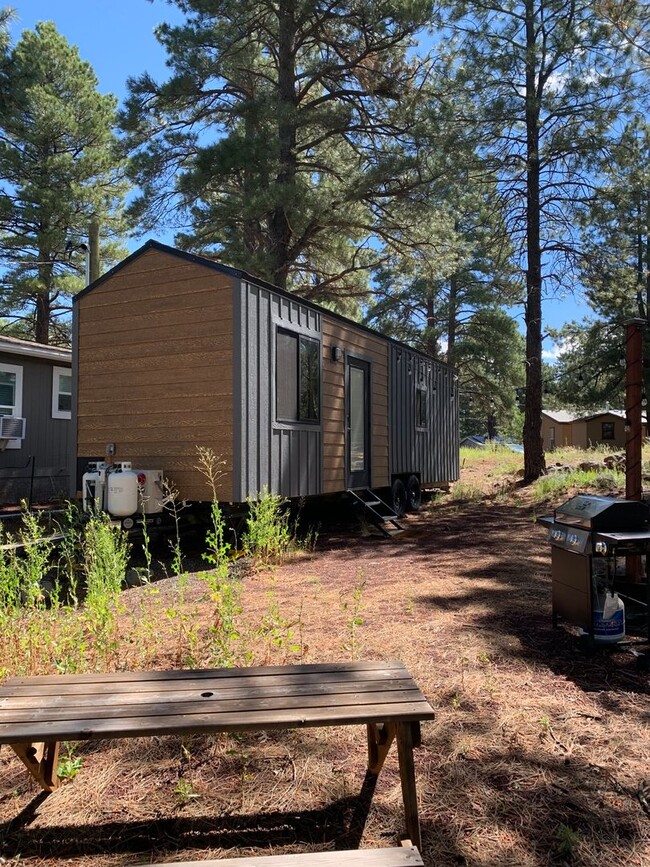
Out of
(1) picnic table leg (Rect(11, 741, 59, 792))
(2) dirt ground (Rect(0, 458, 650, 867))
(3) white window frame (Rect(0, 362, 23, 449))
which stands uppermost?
(3) white window frame (Rect(0, 362, 23, 449))

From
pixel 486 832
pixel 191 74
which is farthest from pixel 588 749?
pixel 191 74

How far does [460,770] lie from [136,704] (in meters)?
1.24

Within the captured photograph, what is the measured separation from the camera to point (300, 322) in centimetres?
762

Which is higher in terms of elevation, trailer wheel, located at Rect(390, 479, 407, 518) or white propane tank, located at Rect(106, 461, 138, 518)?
white propane tank, located at Rect(106, 461, 138, 518)

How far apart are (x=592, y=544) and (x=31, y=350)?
37.0 ft

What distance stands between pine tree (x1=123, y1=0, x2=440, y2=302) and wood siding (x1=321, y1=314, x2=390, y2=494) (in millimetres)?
4147

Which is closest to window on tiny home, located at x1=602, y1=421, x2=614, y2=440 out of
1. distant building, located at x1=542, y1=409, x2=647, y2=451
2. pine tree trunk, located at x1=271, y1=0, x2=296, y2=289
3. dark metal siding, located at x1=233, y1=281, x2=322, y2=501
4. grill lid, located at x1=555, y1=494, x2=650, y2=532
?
distant building, located at x1=542, y1=409, x2=647, y2=451

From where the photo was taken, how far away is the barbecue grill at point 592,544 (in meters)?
3.39

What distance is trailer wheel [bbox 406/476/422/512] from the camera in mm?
11469

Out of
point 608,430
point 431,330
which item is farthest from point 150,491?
point 608,430

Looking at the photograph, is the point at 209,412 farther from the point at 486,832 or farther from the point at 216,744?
the point at 486,832

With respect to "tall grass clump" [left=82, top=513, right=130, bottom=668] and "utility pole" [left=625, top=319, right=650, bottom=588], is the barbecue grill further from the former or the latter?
"tall grass clump" [left=82, top=513, right=130, bottom=668]

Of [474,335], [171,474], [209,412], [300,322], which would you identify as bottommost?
[171,474]

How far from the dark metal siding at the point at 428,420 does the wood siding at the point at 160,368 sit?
4502mm
